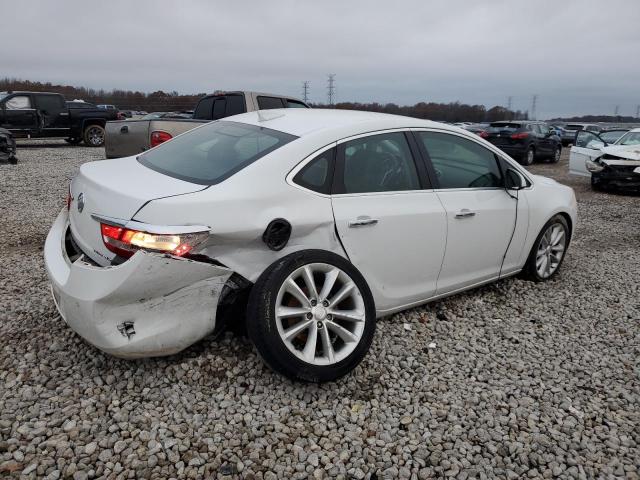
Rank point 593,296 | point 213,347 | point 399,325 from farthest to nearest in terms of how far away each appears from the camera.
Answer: point 593,296 < point 399,325 < point 213,347

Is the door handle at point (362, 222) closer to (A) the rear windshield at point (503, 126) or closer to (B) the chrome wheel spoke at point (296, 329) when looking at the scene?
(B) the chrome wheel spoke at point (296, 329)

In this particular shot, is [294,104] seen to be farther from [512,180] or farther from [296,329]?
[296,329]

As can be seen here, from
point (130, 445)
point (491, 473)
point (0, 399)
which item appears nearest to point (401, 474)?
point (491, 473)

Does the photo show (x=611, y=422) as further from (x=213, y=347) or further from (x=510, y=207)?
(x=213, y=347)

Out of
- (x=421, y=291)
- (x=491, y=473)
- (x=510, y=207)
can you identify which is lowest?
(x=491, y=473)

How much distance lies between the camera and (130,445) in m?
2.29

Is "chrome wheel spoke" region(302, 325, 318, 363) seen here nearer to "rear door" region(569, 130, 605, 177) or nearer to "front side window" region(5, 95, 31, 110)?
"rear door" region(569, 130, 605, 177)

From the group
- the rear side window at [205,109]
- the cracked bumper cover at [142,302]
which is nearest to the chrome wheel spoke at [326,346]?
the cracked bumper cover at [142,302]

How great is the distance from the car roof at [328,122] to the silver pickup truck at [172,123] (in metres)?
3.59

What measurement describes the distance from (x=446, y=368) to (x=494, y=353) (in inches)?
17.7

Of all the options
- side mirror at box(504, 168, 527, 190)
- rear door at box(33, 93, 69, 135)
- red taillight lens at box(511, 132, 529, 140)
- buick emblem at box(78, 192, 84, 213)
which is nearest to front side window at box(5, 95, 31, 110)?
rear door at box(33, 93, 69, 135)

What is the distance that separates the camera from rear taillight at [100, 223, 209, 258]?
2395mm

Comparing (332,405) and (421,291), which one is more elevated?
(421,291)

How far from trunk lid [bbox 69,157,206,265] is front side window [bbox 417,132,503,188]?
1770 mm
